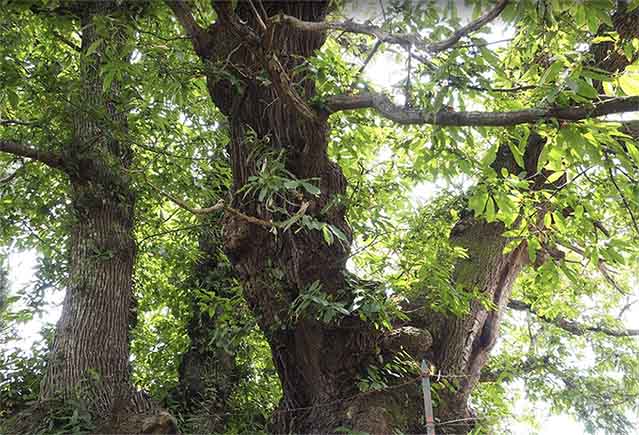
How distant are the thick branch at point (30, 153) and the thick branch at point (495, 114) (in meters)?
1.92

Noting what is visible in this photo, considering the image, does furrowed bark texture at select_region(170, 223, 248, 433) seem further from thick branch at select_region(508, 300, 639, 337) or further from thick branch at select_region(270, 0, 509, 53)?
thick branch at select_region(508, 300, 639, 337)

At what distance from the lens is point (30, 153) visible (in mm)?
3092

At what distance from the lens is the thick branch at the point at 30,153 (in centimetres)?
299

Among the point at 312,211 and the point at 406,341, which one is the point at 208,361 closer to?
the point at 406,341

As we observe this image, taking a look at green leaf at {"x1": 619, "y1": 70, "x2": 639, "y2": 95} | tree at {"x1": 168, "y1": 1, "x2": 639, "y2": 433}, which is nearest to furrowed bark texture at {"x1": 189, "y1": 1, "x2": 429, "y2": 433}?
tree at {"x1": 168, "y1": 1, "x2": 639, "y2": 433}

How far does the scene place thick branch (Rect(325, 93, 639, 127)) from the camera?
1.85 metres

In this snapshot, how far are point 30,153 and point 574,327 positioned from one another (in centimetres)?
494

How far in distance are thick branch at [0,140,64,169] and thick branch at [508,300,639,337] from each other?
3992 mm

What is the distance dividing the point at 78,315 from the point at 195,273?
133 cm

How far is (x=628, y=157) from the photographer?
203cm

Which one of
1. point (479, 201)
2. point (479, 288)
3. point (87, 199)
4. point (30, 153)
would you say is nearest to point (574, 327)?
point (479, 288)

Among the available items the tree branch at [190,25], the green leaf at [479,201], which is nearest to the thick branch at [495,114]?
the green leaf at [479,201]

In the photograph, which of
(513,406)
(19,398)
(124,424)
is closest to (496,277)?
(124,424)

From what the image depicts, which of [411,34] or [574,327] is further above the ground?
[411,34]
